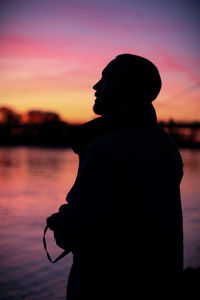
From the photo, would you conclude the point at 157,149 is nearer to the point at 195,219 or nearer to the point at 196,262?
the point at 196,262

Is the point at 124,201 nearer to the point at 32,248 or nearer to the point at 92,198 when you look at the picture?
the point at 92,198

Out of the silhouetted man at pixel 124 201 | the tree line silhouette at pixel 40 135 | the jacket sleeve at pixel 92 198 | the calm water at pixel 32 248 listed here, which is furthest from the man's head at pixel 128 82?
the tree line silhouette at pixel 40 135

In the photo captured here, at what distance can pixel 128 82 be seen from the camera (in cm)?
144

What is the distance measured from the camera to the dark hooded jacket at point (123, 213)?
1.28 m

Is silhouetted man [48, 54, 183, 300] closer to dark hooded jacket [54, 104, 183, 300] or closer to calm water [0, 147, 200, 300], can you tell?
dark hooded jacket [54, 104, 183, 300]

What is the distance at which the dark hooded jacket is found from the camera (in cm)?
128

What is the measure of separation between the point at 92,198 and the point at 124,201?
0.14 metres

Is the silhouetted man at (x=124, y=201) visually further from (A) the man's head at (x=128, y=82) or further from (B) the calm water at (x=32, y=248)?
(B) the calm water at (x=32, y=248)

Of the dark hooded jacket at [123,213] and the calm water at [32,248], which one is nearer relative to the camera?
the dark hooded jacket at [123,213]

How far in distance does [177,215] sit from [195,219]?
9392 mm

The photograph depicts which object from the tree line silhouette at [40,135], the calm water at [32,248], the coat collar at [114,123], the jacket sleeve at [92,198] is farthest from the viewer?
the tree line silhouette at [40,135]

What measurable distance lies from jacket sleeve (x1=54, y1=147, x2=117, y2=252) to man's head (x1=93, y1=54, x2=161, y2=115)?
290 mm

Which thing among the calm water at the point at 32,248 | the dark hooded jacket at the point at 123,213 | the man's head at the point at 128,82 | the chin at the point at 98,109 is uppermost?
the man's head at the point at 128,82

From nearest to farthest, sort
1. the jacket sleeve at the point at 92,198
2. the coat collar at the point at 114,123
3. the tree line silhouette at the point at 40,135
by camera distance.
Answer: the jacket sleeve at the point at 92,198 → the coat collar at the point at 114,123 → the tree line silhouette at the point at 40,135
